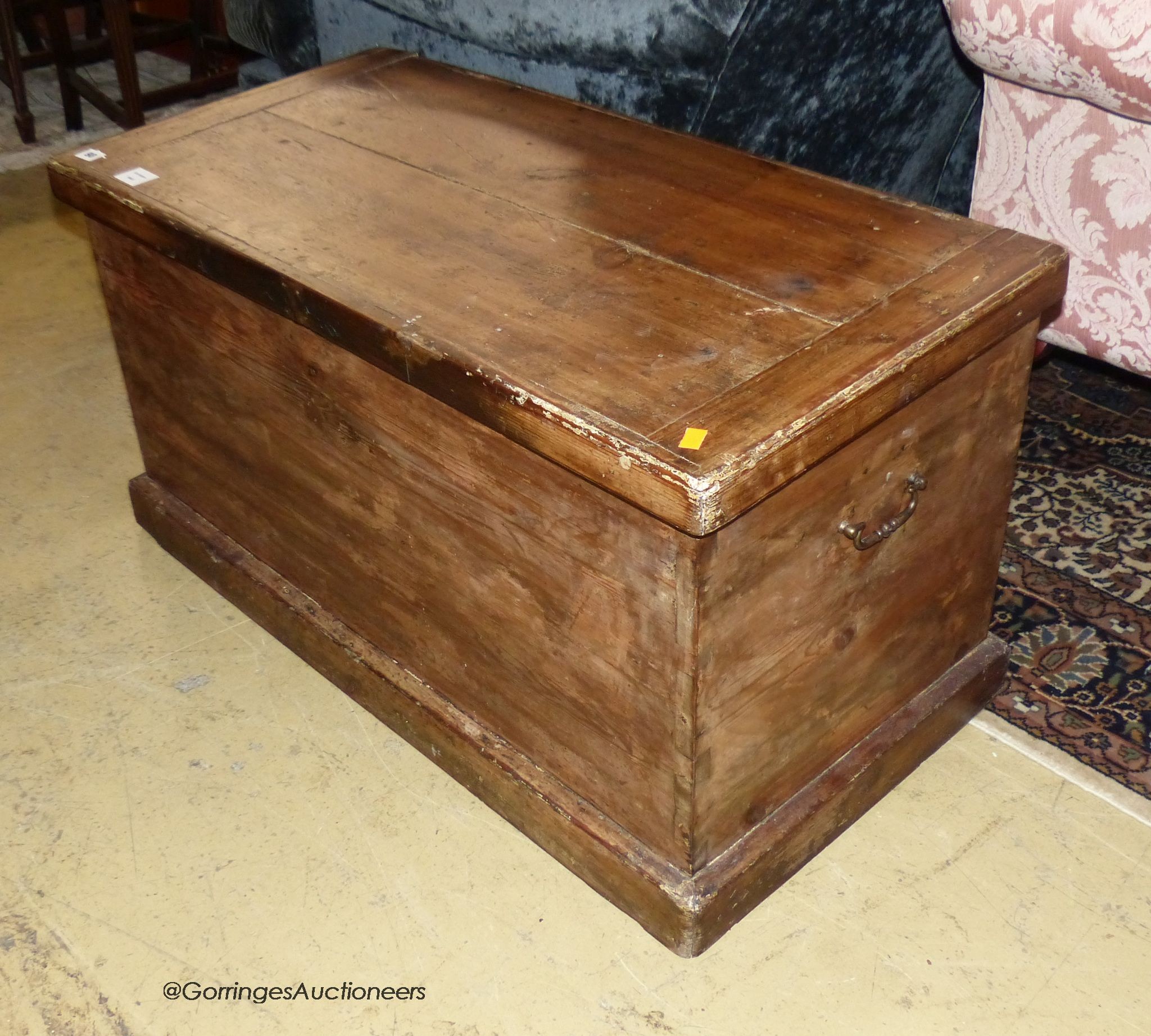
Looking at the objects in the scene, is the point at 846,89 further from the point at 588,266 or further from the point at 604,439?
the point at 604,439

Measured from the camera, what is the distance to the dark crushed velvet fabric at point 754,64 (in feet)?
5.01

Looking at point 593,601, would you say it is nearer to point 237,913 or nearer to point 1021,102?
point 237,913

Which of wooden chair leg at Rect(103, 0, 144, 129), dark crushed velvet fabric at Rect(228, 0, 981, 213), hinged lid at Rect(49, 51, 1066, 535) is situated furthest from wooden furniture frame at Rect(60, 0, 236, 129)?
hinged lid at Rect(49, 51, 1066, 535)

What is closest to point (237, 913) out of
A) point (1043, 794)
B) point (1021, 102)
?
point (1043, 794)

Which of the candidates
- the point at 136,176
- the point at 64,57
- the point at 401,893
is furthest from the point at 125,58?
the point at 401,893

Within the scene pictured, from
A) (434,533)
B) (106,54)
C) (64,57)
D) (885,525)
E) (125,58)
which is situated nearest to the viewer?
(885,525)

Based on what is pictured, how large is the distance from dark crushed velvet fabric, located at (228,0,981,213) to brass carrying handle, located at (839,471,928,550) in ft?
1.98

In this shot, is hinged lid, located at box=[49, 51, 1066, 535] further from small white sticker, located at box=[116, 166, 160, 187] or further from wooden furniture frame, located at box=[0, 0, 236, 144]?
wooden furniture frame, located at box=[0, 0, 236, 144]

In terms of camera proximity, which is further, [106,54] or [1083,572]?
[106,54]

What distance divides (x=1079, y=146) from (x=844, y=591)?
2.19 ft

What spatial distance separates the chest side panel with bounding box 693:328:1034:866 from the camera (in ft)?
3.53

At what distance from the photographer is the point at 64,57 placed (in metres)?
2.88

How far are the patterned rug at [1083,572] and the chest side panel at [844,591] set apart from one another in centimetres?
18

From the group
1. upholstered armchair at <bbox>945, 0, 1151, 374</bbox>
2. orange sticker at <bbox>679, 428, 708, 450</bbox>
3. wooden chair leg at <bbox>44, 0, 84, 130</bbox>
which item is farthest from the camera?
wooden chair leg at <bbox>44, 0, 84, 130</bbox>
